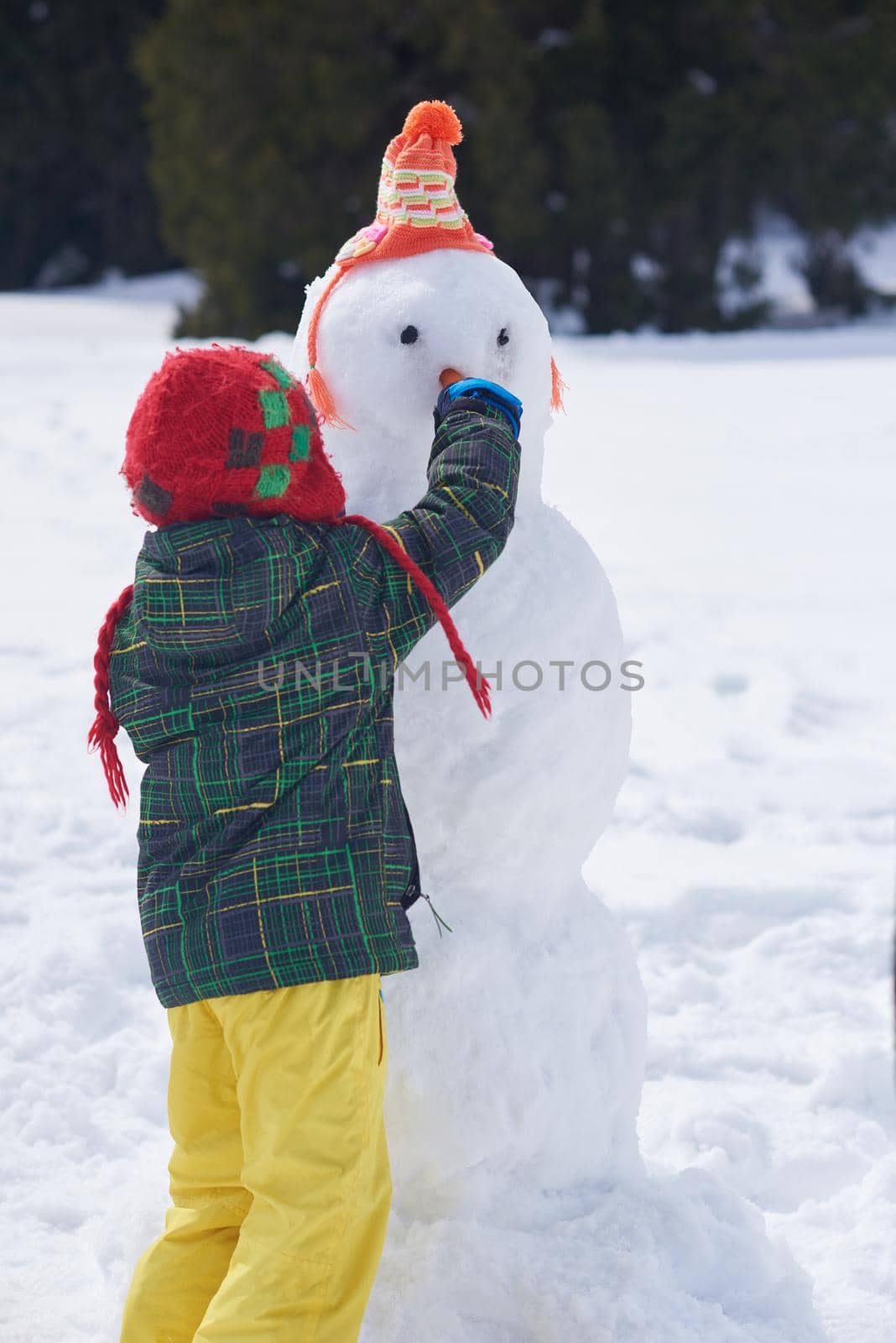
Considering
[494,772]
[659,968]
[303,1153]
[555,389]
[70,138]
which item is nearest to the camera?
[303,1153]

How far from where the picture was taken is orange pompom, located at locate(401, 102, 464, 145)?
1747 mm

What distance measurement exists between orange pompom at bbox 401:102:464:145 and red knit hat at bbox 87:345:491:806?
43 cm

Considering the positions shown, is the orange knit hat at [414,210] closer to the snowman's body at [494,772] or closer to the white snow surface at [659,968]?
the snowman's body at [494,772]

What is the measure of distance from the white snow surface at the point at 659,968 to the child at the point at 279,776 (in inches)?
9.6

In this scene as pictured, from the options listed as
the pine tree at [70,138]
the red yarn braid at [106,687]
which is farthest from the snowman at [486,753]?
the pine tree at [70,138]

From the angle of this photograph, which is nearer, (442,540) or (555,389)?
(442,540)

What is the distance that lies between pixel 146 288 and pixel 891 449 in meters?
9.93

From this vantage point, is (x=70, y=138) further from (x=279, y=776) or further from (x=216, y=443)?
(x=279, y=776)

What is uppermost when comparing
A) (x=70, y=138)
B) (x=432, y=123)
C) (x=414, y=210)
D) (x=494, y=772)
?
(x=70, y=138)

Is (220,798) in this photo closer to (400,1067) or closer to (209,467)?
(209,467)

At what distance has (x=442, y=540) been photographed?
1.50 meters

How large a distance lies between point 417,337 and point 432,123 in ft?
0.90

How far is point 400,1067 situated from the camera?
168 centimetres

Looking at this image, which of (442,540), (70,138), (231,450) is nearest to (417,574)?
(442,540)
